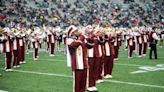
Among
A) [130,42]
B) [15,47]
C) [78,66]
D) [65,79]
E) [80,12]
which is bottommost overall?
[65,79]

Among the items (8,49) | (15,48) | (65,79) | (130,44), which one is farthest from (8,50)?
(130,44)

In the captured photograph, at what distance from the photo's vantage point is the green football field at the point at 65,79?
1213 centimetres

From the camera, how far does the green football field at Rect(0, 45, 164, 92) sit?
12129 millimetres

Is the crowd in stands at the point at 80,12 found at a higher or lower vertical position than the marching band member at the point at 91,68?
higher

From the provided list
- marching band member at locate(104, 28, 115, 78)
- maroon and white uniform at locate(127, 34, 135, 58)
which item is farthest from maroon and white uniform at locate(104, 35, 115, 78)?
maroon and white uniform at locate(127, 34, 135, 58)

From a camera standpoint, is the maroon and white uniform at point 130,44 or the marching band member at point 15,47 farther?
the maroon and white uniform at point 130,44

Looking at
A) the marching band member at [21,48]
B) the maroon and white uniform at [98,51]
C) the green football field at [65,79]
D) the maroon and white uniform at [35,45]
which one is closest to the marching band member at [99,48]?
the maroon and white uniform at [98,51]

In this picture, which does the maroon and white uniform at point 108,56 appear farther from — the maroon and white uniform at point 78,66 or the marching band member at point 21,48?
the marching band member at point 21,48

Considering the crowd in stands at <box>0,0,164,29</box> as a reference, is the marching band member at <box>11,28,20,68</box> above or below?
below

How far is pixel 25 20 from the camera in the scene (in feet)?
133

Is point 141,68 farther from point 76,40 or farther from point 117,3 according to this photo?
point 117,3

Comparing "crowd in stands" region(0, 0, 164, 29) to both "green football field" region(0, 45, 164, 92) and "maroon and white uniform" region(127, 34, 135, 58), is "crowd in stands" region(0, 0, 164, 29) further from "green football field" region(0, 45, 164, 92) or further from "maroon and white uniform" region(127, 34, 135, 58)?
"green football field" region(0, 45, 164, 92)

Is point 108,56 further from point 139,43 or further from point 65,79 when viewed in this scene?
point 139,43

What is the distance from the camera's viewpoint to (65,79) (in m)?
14.0
